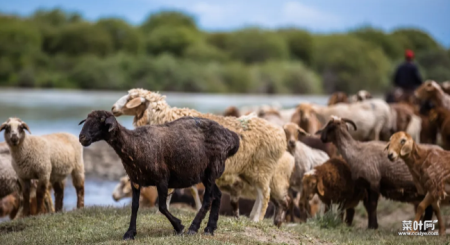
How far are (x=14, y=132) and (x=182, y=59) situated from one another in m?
60.3

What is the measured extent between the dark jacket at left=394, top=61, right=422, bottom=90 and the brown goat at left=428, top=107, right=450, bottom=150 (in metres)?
9.00

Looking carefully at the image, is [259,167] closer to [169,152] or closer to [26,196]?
[169,152]

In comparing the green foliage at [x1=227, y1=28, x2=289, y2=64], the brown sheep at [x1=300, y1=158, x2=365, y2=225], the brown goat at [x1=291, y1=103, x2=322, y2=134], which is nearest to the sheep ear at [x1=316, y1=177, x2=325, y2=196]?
the brown sheep at [x1=300, y1=158, x2=365, y2=225]

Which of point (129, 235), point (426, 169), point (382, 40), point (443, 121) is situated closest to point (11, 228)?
point (129, 235)

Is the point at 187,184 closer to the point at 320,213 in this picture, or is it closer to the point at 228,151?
the point at 228,151

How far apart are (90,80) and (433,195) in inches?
1993

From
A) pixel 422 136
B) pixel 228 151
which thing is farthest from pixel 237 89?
pixel 228 151

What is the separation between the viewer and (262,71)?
229ft

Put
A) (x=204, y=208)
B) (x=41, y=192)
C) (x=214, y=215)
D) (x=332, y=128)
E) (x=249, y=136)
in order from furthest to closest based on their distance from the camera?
1. (x=332, y=128)
2. (x=41, y=192)
3. (x=249, y=136)
4. (x=214, y=215)
5. (x=204, y=208)

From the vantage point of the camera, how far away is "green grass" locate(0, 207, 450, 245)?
7.78 m

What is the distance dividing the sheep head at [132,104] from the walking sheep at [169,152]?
2215 millimetres

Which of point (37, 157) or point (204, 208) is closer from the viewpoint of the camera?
point (204, 208)

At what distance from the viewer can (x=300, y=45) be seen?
9175 centimetres

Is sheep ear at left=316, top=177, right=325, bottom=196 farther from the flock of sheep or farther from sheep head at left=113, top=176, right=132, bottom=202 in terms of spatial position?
sheep head at left=113, top=176, right=132, bottom=202
